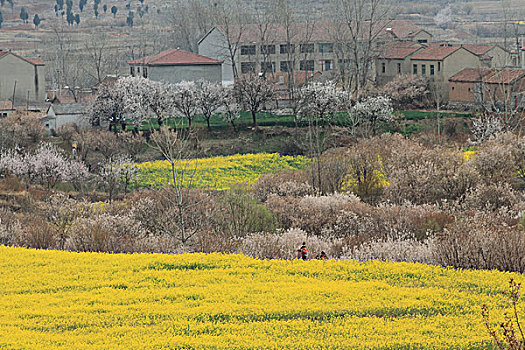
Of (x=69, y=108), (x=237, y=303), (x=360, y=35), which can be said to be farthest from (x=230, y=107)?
(x=237, y=303)

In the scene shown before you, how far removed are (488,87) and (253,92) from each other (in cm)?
1590

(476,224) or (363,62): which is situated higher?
(363,62)

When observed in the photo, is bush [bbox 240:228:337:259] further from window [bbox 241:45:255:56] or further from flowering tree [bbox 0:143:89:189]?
window [bbox 241:45:255:56]

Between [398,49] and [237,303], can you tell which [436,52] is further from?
[237,303]

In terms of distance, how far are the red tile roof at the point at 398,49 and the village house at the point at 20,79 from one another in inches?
1152

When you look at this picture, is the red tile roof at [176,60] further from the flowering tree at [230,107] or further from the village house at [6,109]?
the village house at [6,109]

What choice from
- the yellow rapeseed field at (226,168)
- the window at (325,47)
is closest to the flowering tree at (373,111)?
the yellow rapeseed field at (226,168)

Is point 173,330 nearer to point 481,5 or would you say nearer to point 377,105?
point 377,105

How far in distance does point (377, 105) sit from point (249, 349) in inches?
1537

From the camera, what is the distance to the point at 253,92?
52.4 m

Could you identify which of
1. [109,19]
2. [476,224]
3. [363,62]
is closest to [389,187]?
[476,224]

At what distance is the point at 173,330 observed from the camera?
12180mm

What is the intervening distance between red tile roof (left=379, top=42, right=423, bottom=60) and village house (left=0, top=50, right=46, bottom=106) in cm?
2926

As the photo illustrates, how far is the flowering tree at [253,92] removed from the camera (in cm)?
5228
